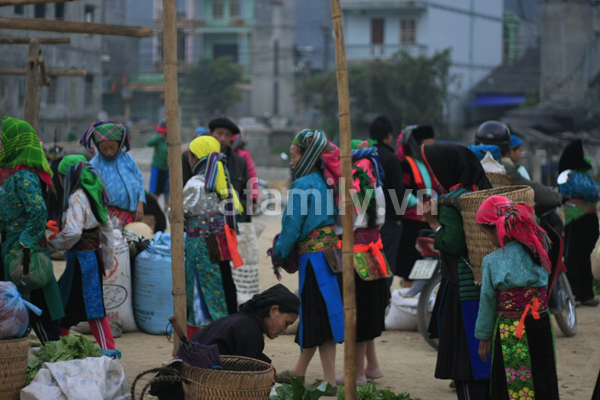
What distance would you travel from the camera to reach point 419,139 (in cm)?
790

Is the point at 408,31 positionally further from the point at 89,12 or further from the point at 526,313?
the point at 526,313

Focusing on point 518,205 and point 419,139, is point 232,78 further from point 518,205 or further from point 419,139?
point 518,205

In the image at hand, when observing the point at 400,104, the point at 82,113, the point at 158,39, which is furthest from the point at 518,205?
the point at 158,39

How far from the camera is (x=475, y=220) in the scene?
4.19 m

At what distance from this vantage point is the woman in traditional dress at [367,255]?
5.21m

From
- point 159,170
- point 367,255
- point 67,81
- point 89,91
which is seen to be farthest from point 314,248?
point 89,91

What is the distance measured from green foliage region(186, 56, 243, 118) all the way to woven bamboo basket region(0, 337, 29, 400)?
126 ft

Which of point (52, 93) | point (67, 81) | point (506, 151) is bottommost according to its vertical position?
point (506, 151)

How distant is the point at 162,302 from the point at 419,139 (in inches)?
131

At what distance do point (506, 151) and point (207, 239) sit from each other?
2560 mm

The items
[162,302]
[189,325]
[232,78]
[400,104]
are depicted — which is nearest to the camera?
[189,325]

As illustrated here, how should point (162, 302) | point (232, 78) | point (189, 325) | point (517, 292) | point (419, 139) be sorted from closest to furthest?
point (517, 292), point (189, 325), point (162, 302), point (419, 139), point (232, 78)

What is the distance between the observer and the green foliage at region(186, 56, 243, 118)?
1655 inches

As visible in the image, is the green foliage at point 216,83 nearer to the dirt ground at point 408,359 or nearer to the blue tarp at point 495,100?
the blue tarp at point 495,100
